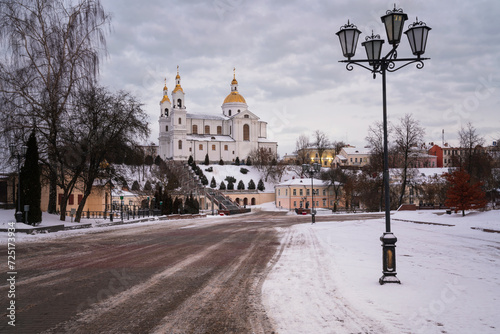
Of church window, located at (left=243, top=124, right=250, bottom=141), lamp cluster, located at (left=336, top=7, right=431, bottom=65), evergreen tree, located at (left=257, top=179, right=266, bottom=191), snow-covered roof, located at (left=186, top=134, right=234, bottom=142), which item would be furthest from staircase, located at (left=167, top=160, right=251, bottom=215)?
lamp cluster, located at (left=336, top=7, right=431, bottom=65)

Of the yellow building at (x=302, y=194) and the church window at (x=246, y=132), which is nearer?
the yellow building at (x=302, y=194)

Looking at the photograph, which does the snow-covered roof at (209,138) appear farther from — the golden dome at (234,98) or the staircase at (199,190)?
the staircase at (199,190)

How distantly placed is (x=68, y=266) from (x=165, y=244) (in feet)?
18.2

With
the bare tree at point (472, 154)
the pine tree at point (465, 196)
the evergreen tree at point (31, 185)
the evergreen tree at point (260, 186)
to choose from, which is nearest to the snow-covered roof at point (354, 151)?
the evergreen tree at point (260, 186)

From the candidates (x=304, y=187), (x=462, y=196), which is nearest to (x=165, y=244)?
(x=462, y=196)

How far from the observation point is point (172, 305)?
640cm

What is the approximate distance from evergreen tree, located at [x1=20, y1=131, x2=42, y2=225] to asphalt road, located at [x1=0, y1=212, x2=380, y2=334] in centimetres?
903

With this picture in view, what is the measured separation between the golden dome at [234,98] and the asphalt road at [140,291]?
110 m

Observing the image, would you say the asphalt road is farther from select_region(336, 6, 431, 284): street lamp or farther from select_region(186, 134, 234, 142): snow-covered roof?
select_region(186, 134, 234, 142): snow-covered roof

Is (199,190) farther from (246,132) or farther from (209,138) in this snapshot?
(246,132)

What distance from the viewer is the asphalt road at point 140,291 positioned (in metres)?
5.43

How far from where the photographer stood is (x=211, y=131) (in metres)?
118

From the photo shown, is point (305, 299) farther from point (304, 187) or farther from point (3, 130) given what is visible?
point (304, 187)

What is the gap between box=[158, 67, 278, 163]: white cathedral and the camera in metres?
108
